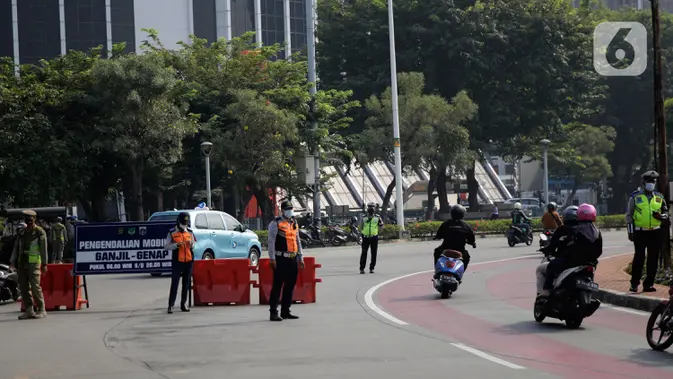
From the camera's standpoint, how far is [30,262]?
53.9 feet

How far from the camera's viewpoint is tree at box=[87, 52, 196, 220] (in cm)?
3922

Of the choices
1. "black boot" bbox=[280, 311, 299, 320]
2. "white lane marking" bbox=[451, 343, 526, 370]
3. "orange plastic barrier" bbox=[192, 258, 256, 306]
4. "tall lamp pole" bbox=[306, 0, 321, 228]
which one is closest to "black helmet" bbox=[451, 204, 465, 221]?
"orange plastic barrier" bbox=[192, 258, 256, 306]

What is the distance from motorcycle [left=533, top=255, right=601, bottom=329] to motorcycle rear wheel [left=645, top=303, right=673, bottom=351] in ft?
6.35

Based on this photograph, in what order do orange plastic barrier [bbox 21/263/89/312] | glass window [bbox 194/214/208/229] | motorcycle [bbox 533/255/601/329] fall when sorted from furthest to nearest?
1. glass window [bbox 194/214/208/229]
2. orange plastic barrier [bbox 21/263/89/312]
3. motorcycle [bbox 533/255/601/329]

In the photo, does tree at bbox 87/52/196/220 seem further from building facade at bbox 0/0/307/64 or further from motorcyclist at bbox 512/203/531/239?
building facade at bbox 0/0/307/64

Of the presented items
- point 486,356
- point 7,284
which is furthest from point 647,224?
point 7,284

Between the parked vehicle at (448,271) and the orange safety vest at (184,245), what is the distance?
4347 millimetres

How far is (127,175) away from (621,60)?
3701 centimetres

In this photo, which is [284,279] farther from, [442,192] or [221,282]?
[442,192]

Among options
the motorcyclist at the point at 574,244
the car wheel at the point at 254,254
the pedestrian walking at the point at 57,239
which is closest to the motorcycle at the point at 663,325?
the motorcyclist at the point at 574,244

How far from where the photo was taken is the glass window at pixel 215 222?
85.7ft

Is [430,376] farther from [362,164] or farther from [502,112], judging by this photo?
[502,112]

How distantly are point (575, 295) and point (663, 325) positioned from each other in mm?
2446

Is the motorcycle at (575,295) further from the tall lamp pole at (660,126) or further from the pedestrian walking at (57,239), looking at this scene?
the pedestrian walking at (57,239)
